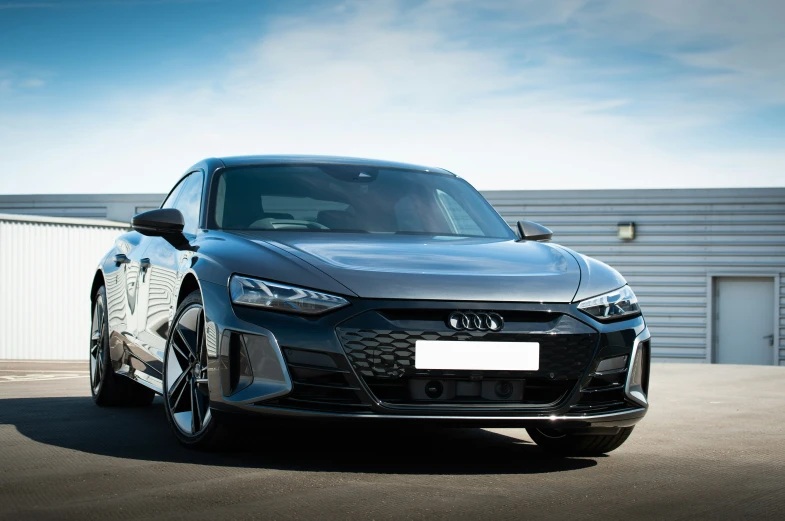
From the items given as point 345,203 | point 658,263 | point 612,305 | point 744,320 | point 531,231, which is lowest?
point 744,320

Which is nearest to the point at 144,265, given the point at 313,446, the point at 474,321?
the point at 313,446

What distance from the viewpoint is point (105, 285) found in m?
7.72

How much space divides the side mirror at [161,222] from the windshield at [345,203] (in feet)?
0.65

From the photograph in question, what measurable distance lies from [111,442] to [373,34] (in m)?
11.9

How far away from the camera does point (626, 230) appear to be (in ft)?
71.3

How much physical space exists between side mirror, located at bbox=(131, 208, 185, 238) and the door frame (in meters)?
17.4

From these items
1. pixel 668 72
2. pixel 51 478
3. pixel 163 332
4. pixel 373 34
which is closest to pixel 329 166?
pixel 163 332

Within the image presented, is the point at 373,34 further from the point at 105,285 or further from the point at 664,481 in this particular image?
the point at 664,481

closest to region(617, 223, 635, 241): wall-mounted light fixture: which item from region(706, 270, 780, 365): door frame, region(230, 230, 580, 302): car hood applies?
region(706, 270, 780, 365): door frame

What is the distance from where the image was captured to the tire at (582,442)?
5.36 meters

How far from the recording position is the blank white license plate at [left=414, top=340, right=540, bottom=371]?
4512mm

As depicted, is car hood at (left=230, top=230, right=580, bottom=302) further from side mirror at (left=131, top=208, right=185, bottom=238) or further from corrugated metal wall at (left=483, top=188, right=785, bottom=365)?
corrugated metal wall at (left=483, top=188, right=785, bottom=365)

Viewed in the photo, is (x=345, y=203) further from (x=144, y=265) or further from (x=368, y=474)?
(x=368, y=474)

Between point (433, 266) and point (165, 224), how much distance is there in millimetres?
1540
